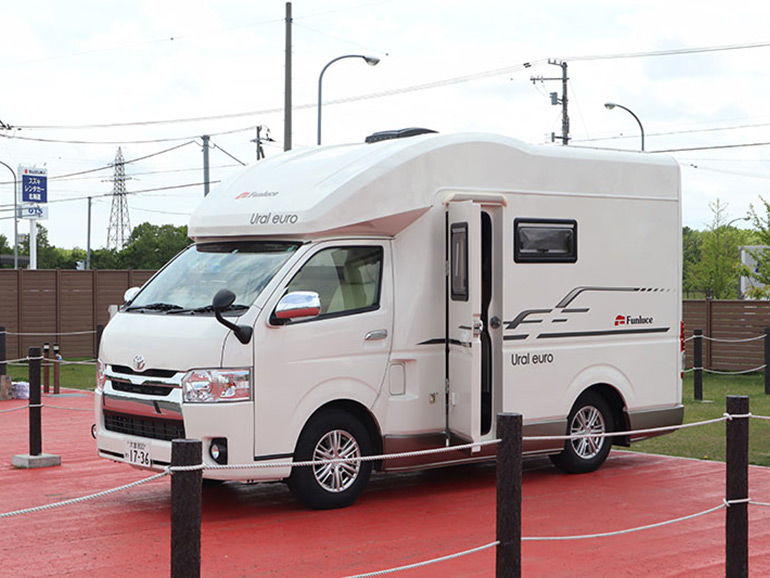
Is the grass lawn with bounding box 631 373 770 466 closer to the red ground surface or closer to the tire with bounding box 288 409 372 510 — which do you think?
the red ground surface

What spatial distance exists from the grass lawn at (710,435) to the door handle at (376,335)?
436 centimetres

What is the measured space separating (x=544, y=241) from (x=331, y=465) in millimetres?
3097

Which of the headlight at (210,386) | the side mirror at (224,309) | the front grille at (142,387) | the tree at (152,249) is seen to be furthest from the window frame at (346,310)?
the tree at (152,249)

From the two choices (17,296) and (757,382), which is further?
(17,296)

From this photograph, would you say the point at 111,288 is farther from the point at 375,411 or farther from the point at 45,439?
the point at 375,411

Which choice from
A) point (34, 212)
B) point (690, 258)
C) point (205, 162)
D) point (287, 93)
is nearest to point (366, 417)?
point (287, 93)

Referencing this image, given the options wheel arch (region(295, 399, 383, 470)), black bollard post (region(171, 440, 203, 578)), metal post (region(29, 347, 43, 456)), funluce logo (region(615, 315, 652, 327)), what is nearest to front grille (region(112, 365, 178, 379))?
wheel arch (region(295, 399, 383, 470))

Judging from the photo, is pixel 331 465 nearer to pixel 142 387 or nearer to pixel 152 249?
pixel 142 387

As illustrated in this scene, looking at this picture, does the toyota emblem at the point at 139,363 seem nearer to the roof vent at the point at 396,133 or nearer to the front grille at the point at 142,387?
the front grille at the point at 142,387

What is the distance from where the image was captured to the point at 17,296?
24.9 m

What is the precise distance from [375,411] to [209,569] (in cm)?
260

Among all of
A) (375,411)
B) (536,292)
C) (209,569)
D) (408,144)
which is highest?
(408,144)

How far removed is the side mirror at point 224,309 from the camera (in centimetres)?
816

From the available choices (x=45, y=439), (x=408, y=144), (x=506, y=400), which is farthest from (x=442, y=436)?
(x=45, y=439)
